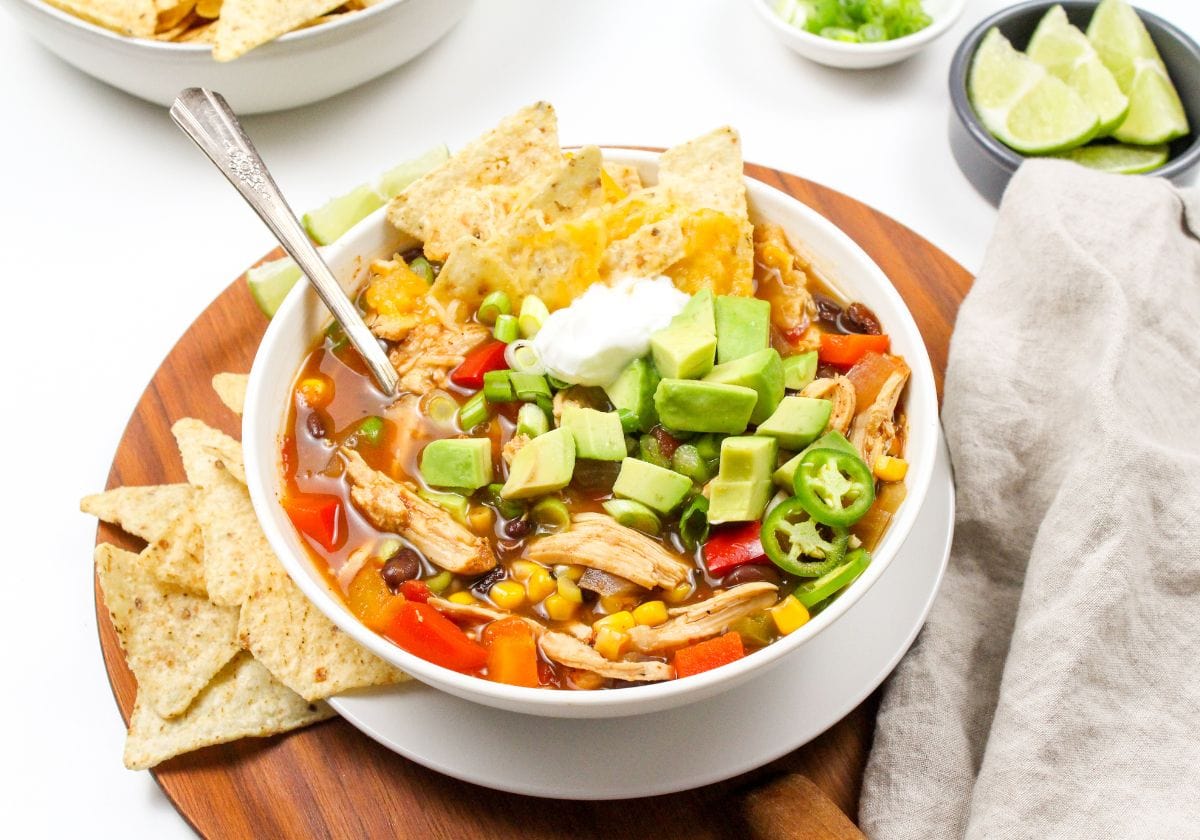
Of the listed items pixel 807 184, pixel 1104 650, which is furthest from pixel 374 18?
pixel 1104 650

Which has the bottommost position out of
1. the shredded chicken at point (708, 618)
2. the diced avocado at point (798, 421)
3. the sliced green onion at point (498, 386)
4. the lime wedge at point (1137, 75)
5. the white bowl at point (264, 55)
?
the lime wedge at point (1137, 75)

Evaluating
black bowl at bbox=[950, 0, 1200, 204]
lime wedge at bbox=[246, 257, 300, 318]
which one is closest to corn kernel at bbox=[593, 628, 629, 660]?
lime wedge at bbox=[246, 257, 300, 318]

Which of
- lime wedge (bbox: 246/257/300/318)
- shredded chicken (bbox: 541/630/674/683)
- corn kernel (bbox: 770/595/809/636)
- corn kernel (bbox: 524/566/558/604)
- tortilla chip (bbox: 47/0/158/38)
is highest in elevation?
tortilla chip (bbox: 47/0/158/38)

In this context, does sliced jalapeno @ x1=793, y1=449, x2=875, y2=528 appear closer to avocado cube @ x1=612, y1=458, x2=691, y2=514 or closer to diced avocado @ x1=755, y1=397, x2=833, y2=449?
diced avocado @ x1=755, y1=397, x2=833, y2=449

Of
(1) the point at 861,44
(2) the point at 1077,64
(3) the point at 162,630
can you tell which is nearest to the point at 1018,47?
(2) the point at 1077,64

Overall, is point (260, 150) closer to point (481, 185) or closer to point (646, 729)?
point (481, 185)

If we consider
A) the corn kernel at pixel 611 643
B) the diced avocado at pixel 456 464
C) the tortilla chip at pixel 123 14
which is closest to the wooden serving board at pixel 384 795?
the corn kernel at pixel 611 643

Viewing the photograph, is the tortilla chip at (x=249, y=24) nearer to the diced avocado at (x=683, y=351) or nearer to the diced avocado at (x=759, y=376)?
the diced avocado at (x=683, y=351)

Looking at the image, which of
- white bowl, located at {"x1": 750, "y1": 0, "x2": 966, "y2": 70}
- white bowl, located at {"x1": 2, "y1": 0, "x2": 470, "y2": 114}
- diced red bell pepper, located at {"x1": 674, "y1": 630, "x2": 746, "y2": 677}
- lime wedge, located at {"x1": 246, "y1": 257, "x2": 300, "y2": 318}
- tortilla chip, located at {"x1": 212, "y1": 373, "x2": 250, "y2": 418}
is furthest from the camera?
white bowl, located at {"x1": 750, "y1": 0, "x2": 966, "y2": 70}
